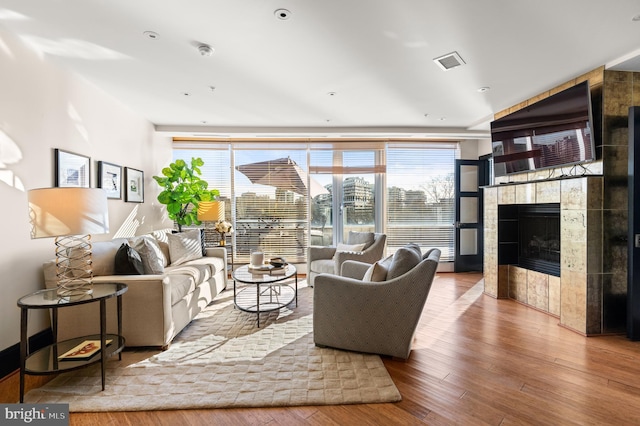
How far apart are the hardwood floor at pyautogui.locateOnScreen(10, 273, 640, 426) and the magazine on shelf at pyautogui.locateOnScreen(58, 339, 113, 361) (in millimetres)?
380

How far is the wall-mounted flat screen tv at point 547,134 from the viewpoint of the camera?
9.43 ft

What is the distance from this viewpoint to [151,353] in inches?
96.5

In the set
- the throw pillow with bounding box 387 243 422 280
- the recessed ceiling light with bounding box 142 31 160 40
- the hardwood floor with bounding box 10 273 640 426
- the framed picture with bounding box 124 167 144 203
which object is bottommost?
the hardwood floor with bounding box 10 273 640 426

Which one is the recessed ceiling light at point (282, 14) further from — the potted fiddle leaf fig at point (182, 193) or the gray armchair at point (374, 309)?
the potted fiddle leaf fig at point (182, 193)

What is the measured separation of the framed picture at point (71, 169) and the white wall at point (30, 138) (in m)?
0.06

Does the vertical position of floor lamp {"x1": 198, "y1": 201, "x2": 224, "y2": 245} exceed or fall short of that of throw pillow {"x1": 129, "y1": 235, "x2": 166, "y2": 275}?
it exceeds it

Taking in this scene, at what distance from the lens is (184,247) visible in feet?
13.1

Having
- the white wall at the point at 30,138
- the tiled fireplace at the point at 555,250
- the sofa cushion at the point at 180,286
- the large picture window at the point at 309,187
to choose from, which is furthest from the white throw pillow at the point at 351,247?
the white wall at the point at 30,138

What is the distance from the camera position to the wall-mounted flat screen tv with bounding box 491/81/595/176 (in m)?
2.88

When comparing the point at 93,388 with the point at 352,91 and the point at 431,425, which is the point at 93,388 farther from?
the point at 352,91

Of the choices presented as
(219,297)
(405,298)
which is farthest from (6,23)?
(405,298)

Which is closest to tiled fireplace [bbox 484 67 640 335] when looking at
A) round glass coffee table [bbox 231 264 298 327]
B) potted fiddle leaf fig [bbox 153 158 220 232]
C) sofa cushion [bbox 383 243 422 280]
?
sofa cushion [bbox 383 243 422 280]

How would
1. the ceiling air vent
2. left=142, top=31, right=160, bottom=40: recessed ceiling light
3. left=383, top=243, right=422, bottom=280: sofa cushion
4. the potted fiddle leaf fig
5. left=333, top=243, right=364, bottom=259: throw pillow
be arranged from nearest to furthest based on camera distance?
1. left=142, top=31, right=160, bottom=40: recessed ceiling light
2. left=383, top=243, right=422, bottom=280: sofa cushion
3. the ceiling air vent
4. left=333, top=243, right=364, bottom=259: throw pillow
5. the potted fiddle leaf fig

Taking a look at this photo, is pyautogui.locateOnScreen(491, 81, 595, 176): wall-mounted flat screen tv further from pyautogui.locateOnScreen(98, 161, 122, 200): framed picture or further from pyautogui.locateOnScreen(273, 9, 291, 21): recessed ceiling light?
pyautogui.locateOnScreen(98, 161, 122, 200): framed picture
